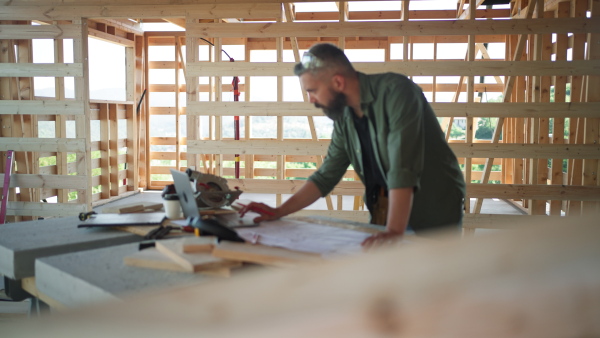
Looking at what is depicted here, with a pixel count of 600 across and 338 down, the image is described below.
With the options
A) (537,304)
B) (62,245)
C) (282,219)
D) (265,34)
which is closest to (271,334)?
(537,304)

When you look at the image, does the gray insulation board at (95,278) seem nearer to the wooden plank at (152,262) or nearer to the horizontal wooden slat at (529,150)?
the wooden plank at (152,262)

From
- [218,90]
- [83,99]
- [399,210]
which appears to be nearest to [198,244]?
[399,210]

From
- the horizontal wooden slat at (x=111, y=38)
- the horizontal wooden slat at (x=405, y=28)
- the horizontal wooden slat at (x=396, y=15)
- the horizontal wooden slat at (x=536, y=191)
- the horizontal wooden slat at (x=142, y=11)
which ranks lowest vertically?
the horizontal wooden slat at (x=536, y=191)

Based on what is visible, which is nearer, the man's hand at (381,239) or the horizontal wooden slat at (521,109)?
the man's hand at (381,239)

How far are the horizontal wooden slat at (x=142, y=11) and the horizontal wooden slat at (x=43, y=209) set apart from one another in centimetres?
192

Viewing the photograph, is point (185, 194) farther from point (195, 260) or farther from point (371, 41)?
point (371, 41)

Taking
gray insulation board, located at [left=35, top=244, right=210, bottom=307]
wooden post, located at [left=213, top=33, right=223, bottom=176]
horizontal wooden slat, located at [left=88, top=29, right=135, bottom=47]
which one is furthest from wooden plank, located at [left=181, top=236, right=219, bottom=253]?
horizontal wooden slat, located at [left=88, top=29, right=135, bottom=47]

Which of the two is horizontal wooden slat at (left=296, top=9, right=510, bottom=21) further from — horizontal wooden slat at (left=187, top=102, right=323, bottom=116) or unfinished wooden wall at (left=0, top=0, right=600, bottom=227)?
horizontal wooden slat at (left=187, top=102, right=323, bottom=116)

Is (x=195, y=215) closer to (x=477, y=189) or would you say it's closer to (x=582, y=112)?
(x=477, y=189)

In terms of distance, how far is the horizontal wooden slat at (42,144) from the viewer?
19.1ft

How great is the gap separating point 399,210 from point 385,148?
1.17ft

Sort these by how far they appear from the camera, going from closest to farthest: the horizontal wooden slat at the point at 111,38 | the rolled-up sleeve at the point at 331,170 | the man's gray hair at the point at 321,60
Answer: the man's gray hair at the point at 321,60
the rolled-up sleeve at the point at 331,170
the horizontal wooden slat at the point at 111,38

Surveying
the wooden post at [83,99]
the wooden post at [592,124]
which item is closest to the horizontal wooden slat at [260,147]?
the wooden post at [83,99]

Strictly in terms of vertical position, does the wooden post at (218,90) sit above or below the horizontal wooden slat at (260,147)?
above
